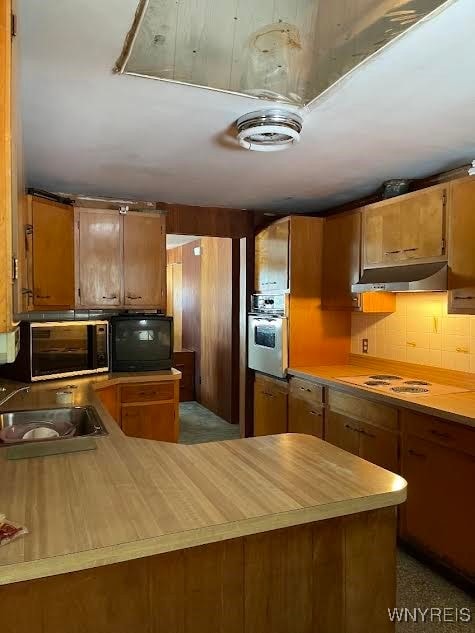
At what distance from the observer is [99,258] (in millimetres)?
3693

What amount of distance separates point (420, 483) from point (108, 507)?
190 centimetres

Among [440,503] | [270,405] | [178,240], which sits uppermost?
[178,240]

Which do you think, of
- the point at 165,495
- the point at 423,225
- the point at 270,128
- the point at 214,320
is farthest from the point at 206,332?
the point at 165,495

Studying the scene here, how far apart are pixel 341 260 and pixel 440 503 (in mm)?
1914

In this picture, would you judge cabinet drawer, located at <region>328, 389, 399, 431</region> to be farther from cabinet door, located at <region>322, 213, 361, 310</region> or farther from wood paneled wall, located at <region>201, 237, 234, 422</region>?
wood paneled wall, located at <region>201, 237, 234, 422</region>

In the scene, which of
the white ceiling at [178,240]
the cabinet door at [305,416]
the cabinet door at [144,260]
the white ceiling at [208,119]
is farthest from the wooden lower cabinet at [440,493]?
the white ceiling at [178,240]

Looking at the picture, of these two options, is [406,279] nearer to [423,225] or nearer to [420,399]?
[423,225]

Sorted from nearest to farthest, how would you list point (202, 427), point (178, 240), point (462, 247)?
1. point (462, 247)
2. point (202, 427)
3. point (178, 240)

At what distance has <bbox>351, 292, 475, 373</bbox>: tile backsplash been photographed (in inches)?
118

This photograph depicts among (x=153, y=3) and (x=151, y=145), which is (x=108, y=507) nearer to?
(x=153, y=3)

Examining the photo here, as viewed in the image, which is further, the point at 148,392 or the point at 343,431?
the point at 148,392

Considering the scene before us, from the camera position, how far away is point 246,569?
1262 millimetres

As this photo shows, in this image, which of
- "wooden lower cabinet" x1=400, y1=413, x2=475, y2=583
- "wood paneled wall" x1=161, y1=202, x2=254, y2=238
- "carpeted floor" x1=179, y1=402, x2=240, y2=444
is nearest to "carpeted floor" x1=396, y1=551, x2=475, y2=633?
"wooden lower cabinet" x1=400, y1=413, x2=475, y2=583

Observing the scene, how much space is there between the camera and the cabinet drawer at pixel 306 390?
3.44 metres
